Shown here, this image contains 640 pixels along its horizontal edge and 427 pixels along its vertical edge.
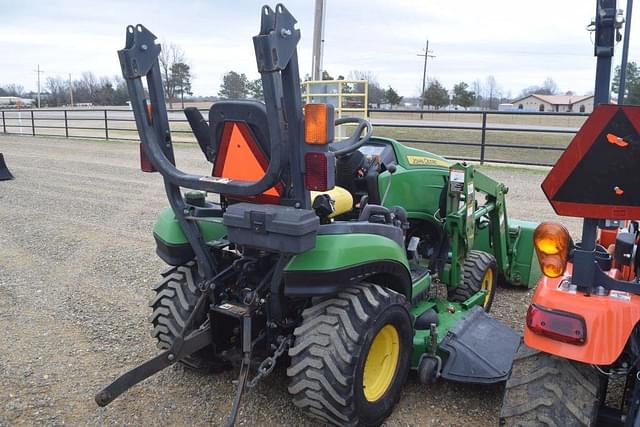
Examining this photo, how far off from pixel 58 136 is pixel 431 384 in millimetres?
21430

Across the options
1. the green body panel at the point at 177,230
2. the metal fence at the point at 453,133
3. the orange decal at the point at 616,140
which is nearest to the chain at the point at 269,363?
the green body panel at the point at 177,230

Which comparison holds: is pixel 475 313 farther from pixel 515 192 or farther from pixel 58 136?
pixel 58 136

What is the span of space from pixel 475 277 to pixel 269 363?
2.21 meters

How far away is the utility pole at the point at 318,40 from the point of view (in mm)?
15711

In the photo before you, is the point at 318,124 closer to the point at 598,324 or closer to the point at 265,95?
the point at 265,95

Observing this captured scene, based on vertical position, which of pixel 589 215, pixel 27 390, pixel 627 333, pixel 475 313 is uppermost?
pixel 589 215

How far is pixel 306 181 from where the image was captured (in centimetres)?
272

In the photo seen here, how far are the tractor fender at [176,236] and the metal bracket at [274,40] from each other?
41.2 inches

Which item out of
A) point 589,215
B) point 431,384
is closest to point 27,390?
point 431,384

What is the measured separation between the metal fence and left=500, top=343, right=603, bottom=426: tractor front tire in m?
8.02

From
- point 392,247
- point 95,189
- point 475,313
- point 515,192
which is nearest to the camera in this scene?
point 392,247

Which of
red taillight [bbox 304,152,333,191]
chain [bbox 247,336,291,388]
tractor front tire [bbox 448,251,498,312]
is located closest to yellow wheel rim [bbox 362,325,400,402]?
chain [bbox 247,336,291,388]

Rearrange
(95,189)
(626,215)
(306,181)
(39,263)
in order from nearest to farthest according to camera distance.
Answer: (626,215), (306,181), (39,263), (95,189)

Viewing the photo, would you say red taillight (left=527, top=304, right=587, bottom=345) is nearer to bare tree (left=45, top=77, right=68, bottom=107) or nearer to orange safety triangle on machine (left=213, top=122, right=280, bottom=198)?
orange safety triangle on machine (left=213, top=122, right=280, bottom=198)
